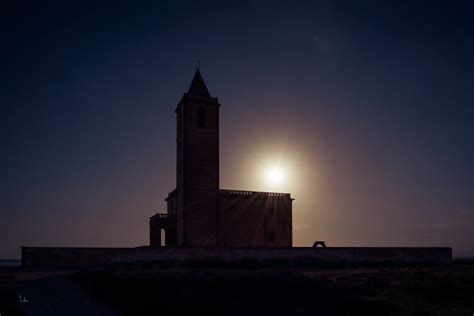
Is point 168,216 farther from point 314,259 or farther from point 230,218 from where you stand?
point 314,259

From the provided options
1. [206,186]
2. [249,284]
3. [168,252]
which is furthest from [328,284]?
[206,186]

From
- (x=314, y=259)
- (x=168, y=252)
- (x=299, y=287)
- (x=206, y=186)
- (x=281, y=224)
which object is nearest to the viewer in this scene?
(x=299, y=287)

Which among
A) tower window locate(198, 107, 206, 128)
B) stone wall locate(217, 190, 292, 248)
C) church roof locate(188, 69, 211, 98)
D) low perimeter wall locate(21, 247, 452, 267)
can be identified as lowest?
low perimeter wall locate(21, 247, 452, 267)

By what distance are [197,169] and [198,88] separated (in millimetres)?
7376

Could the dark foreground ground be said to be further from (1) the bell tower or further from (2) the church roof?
(2) the church roof

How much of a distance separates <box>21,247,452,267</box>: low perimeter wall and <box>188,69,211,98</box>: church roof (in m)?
14.8

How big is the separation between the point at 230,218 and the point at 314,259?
29.2 ft

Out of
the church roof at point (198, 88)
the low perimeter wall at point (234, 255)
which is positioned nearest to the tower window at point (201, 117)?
the church roof at point (198, 88)

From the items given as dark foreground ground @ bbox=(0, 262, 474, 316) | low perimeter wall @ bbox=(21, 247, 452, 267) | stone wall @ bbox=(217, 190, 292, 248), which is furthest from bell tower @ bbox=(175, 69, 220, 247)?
dark foreground ground @ bbox=(0, 262, 474, 316)

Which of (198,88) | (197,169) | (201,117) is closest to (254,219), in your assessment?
(197,169)

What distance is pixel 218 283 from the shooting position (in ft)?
53.8

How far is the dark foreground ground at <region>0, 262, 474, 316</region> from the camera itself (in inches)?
426

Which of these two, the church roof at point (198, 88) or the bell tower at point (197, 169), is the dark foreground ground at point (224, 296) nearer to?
the bell tower at point (197, 169)

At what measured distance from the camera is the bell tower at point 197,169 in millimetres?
33219
